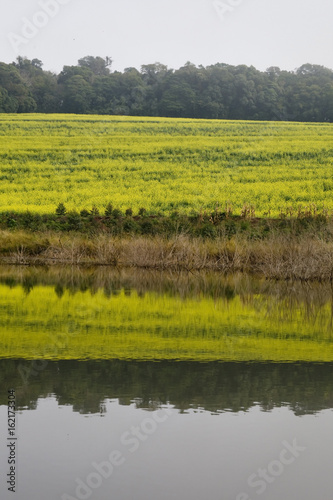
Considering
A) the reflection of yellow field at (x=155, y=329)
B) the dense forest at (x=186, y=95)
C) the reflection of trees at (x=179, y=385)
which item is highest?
the dense forest at (x=186, y=95)

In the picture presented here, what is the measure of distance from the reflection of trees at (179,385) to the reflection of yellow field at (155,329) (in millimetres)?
758

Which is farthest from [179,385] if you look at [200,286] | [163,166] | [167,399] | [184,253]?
[163,166]

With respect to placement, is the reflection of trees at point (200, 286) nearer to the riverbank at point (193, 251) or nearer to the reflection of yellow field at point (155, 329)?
the reflection of yellow field at point (155, 329)

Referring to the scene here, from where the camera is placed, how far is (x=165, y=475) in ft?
21.5

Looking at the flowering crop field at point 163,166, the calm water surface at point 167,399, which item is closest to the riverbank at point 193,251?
the calm water surface at point 167,399

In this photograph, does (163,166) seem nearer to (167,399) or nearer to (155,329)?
(155,329)

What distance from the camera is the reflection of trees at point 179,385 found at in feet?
29.2

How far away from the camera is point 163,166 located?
4312 centimetres

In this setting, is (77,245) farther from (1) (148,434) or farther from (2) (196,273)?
(1) (148,434)

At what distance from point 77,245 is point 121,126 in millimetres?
34099

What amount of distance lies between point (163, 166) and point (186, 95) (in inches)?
1781

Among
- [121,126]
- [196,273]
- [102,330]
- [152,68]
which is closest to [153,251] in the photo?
[196,273]

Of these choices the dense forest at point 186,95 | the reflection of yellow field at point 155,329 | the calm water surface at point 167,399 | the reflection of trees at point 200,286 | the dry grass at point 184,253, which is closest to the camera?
the calm water surface at point 167,399

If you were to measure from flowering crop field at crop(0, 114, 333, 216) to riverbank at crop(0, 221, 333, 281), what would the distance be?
6.72 meters
